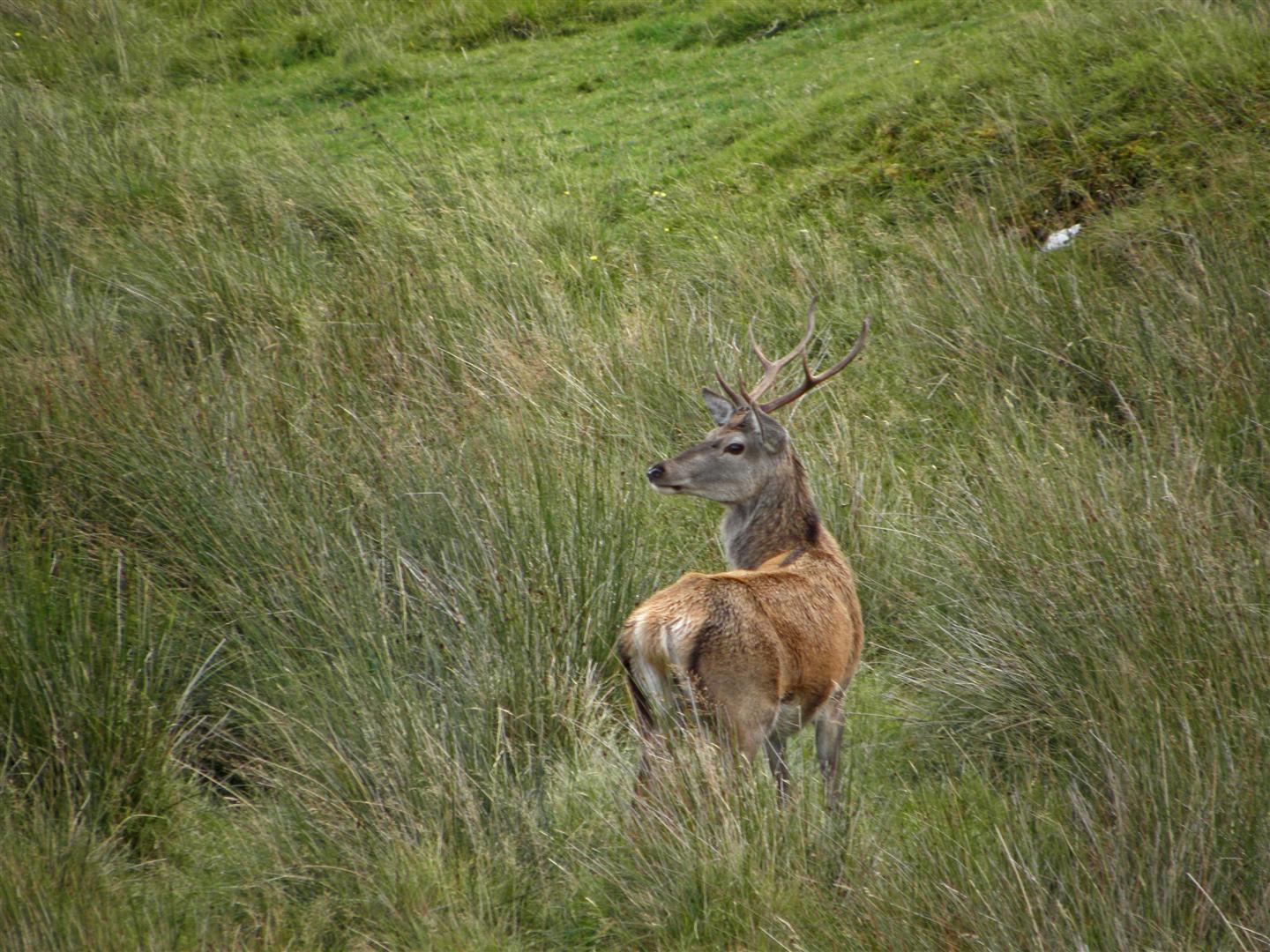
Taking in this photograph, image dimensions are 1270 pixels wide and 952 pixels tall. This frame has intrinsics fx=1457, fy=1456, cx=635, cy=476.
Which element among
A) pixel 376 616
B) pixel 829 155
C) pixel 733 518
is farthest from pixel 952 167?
pixel 376 616

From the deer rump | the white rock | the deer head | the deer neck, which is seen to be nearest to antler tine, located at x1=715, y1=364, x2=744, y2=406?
the deer head

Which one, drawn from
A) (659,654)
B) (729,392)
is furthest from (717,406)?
(659,654)

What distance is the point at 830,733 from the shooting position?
4500 mm

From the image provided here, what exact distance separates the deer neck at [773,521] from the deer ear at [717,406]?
468 mm

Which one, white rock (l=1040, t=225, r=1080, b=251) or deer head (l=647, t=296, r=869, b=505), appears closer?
deer head (l=647, t=296, r=869, b=505)

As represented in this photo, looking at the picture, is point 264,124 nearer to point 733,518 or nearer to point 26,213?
point 26,213

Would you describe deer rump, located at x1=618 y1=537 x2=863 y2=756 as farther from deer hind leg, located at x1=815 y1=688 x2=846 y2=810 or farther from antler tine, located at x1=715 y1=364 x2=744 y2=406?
antler tine, located at x1=715 y1=364 x2=744 y2=406

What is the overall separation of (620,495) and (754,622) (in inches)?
56.0

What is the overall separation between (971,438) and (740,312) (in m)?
1.92

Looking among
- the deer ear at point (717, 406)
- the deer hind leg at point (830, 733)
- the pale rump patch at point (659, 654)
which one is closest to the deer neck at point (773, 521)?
the deer ear at point (717, 406)

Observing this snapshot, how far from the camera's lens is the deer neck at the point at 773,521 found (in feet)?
17.5

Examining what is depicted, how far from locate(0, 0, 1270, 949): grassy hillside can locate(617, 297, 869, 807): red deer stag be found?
→ 0.26 metres

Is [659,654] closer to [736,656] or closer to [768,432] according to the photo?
[736,656]

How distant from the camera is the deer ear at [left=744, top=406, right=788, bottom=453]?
548 cm
